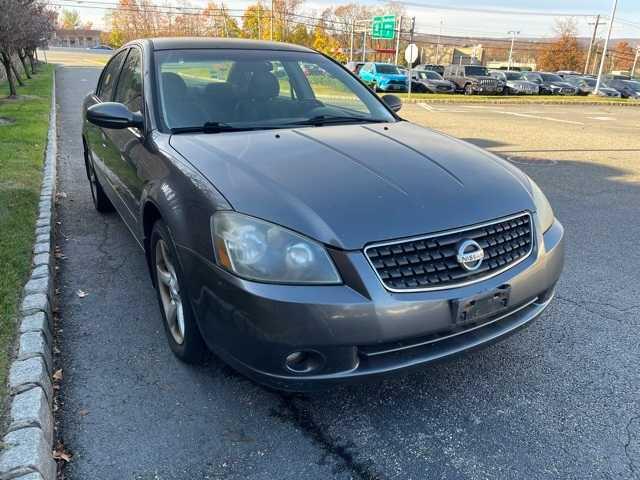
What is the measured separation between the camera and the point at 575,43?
73.9 meters

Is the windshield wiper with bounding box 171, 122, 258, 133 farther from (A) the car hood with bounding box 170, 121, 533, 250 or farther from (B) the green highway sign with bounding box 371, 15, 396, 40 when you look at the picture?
(B) the green highway sign with bounding box 371, 15, 396, 40

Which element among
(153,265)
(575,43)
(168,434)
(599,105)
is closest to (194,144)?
(153,265)

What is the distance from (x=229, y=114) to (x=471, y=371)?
2112 mm

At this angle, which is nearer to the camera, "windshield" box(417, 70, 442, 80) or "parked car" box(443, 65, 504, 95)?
"parked car" box(443, 65, 504, 95)

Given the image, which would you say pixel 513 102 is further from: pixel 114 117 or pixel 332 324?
pixel 332 324

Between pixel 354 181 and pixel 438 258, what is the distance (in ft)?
1.78

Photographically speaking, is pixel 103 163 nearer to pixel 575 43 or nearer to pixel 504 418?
pixel 504 418

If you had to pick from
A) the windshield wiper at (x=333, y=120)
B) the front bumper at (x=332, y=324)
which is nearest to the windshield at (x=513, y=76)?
the windshield wiper at (x=333, y=120)

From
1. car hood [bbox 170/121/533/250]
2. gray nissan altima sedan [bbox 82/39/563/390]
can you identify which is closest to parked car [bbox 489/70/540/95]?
gray nissan altima sedan [bbox 82/39/563/390]

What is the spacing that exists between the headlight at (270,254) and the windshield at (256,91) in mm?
1208

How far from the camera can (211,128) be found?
10.1 feet

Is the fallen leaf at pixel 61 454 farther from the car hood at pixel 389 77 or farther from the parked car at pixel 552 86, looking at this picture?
the parked car at pixel 552 86

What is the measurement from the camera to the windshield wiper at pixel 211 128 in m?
3.02

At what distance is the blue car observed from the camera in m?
27.7
